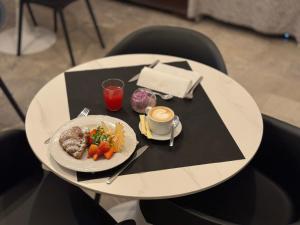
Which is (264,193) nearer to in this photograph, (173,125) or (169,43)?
(173,125)

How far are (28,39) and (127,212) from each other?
86.0 inches

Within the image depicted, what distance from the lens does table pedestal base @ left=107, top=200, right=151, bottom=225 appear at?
176 centimetres

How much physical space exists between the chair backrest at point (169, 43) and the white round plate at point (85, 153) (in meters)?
0.67

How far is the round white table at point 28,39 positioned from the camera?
3203 millimetres

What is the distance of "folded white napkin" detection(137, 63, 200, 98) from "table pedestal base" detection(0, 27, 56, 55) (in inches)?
79.7

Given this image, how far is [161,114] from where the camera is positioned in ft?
3.97

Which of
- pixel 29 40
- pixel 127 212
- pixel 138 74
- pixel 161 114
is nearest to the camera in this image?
pixel 161 114

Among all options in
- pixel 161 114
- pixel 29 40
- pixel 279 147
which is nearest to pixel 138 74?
pixel 161 114

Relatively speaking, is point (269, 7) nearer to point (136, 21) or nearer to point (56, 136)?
point (136, 21)

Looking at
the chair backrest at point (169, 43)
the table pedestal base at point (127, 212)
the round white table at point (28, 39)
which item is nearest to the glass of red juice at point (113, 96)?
the chair backrest at point (169, 43)

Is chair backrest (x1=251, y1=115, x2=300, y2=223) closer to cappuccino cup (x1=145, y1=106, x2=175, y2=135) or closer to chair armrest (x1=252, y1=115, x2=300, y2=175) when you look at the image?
chair armrest (x1=252, y1=115, x2=300, y2=175)

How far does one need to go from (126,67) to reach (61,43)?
1.91m

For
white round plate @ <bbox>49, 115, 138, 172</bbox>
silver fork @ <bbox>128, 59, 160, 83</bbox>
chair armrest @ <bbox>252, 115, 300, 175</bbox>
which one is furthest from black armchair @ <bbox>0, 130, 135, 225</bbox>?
chair armrest @ <bbox>252, 115, 300, 175</bbox>

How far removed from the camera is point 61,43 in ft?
10.9
